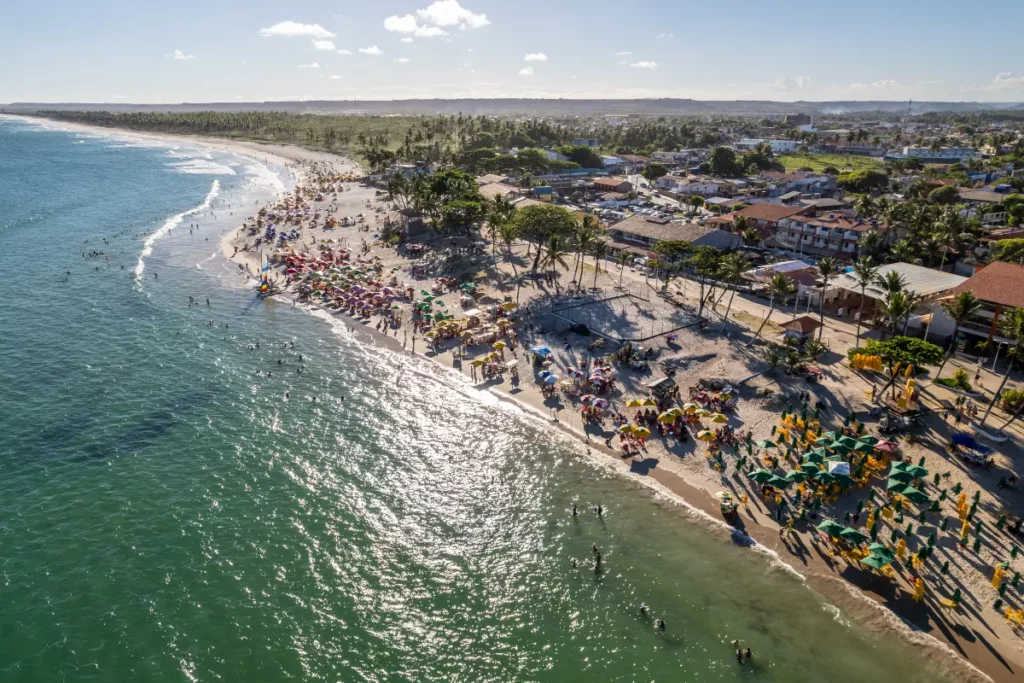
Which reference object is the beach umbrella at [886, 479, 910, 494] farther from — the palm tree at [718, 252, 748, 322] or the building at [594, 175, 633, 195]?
the building at [594, 175, 633, 195]

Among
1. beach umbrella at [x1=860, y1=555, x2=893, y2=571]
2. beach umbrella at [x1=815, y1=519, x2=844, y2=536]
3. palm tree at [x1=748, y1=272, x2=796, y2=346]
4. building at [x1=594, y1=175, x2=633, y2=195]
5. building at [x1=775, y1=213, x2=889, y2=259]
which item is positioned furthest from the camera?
building at [x1=594, y1=175, x2=633, y2=195]

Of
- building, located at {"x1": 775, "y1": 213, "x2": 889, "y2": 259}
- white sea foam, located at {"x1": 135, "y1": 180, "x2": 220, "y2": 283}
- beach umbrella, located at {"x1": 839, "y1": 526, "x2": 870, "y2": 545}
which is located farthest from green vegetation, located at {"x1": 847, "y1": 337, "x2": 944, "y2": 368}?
white sea foam, located at {"x1": 135, "y1": 180, "x2": 220, "y2": 283}

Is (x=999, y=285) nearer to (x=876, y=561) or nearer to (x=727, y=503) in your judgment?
(x=876, y=561)

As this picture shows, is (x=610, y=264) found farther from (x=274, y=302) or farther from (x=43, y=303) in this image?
(x=43, y=303)

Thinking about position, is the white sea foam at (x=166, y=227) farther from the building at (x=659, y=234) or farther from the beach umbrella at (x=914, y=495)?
the beach umbrella at (x=914, y=495)

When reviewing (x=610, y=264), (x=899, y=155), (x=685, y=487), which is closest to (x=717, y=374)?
(x=685, y=487)

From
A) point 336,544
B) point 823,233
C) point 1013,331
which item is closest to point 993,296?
point 1013,331
